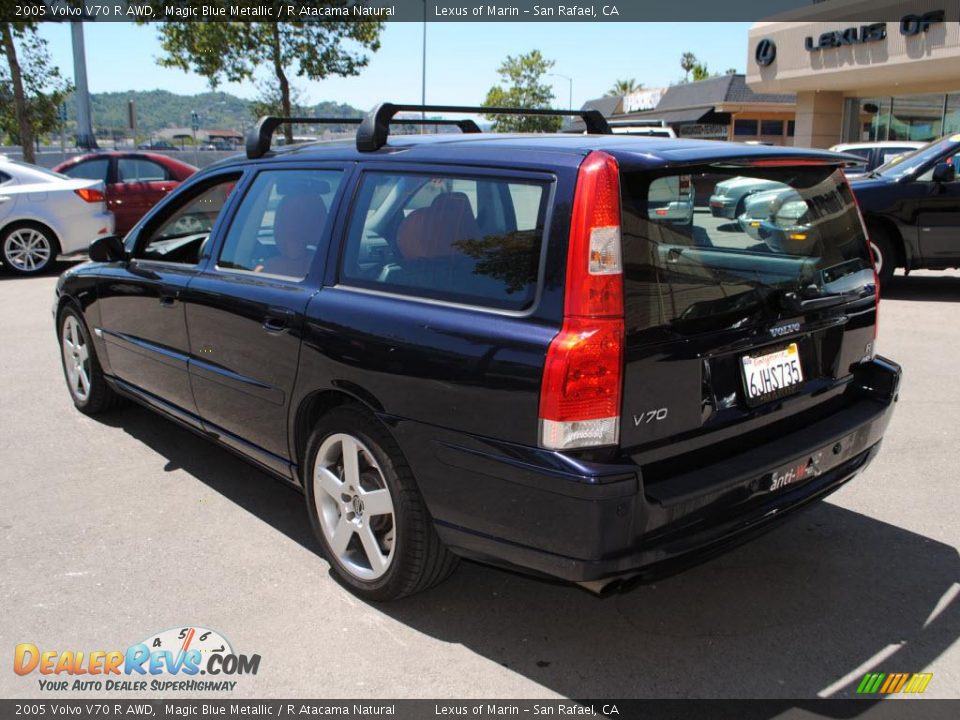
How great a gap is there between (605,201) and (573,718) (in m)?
1.63

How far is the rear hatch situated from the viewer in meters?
2.71

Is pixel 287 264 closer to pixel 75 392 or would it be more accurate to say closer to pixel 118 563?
pixel 118 563

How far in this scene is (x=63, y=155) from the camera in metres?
29.4

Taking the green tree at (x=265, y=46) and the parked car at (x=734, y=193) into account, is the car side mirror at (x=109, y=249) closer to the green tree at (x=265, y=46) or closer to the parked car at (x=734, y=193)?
the parked car at (x=734, y=193)

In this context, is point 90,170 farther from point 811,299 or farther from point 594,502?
point 594,502

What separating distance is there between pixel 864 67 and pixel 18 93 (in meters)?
20.9

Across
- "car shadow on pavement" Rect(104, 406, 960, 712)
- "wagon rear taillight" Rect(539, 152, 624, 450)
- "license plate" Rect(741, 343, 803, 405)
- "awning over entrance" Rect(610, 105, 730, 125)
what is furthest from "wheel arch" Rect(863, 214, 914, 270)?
"awning over entrance" Rect(610, 105, 730, 125)

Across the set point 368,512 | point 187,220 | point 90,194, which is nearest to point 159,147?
point 90,194

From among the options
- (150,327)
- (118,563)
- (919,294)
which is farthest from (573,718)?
(919,294)

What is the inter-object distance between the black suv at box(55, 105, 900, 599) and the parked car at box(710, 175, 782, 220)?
61 mm

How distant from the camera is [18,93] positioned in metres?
18.4

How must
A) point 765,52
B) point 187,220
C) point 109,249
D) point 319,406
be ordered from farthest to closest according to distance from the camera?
point 765,52 < point 187,220 < point 109,249 < point 319,406

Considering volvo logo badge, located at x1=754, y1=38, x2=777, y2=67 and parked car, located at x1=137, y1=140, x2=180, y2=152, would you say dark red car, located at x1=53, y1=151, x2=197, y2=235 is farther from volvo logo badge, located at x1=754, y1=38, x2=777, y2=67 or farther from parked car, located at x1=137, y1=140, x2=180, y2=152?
parked car, located at x1=137, y1=140, x2=180, y2=152

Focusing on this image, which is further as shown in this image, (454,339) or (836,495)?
(836,495)
